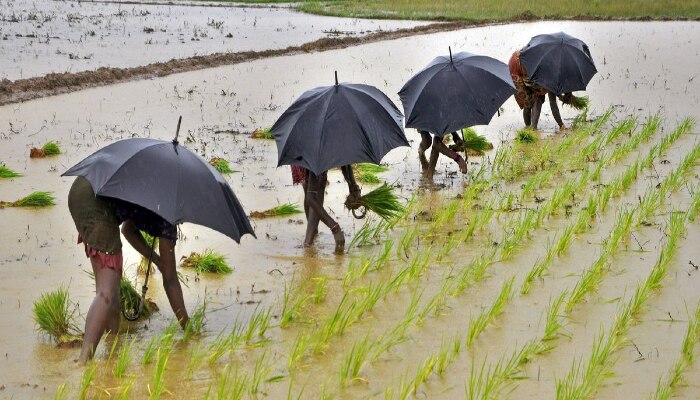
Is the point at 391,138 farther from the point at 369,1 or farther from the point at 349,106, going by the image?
the point at 369,1

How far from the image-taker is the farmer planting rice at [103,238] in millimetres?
4844

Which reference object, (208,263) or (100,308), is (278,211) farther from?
(100,308)

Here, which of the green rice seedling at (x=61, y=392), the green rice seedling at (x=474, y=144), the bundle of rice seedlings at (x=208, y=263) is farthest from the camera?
the green rice seedling at (x=474, y=144)

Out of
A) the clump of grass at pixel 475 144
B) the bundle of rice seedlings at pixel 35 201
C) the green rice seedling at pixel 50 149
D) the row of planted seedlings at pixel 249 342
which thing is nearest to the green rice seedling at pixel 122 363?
the row of planted seedlings at pixel 249 342

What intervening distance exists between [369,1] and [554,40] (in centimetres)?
2276

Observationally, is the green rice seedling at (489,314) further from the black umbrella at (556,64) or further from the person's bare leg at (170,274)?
the black umbrella at (556,64)

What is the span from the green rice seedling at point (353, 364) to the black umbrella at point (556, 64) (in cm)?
665

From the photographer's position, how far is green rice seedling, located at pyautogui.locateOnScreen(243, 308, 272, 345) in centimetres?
522

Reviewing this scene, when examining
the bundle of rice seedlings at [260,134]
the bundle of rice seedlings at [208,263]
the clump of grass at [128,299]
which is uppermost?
the clump of grass at [128,299]

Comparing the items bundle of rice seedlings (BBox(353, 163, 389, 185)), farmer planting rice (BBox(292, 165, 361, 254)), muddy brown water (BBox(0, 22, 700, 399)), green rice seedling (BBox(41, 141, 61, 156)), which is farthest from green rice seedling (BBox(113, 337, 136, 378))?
green rice seedling (BBox(41, 141, 61, 156))

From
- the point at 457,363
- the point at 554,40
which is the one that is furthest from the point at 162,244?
the point at 554,40

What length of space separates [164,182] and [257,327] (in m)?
1.12

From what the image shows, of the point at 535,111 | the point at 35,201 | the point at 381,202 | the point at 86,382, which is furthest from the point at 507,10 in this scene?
the point at 86,382

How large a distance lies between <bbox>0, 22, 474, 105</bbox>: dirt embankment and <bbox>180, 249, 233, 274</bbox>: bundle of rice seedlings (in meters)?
6.58
